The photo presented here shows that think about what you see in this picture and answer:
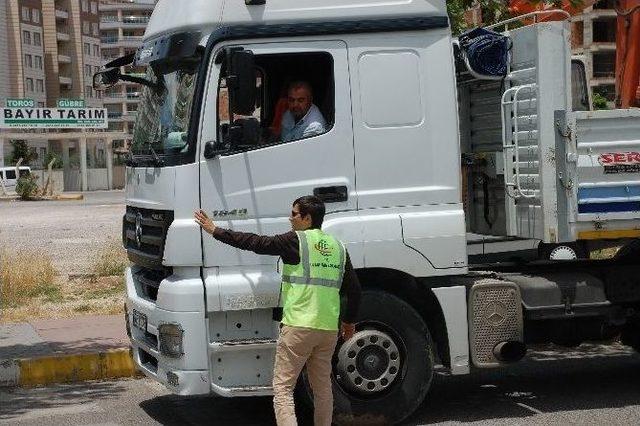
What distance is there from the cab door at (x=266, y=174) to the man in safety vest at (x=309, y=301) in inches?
22.4

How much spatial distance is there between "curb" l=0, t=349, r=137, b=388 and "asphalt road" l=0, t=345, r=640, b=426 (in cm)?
18

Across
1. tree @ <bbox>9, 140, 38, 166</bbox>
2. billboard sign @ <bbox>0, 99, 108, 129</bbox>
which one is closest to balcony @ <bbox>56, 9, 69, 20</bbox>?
tree @ <bbox>9, 140, 38, 166</bbox>

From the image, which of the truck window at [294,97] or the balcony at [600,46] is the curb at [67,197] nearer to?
the balcony at [600,46]

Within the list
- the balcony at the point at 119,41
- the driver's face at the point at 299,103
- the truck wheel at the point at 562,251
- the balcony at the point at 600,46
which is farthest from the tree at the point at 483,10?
the balcony at the point at 119,41

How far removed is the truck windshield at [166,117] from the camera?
294 inches

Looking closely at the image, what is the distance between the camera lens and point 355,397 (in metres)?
7.62

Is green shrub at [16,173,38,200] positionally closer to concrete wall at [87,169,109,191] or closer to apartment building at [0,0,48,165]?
concrete wall at [87,169,109,191]

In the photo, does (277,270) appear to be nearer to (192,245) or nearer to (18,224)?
(192,245)

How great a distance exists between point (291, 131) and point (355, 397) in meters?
1.97

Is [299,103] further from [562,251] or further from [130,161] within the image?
[562,251]

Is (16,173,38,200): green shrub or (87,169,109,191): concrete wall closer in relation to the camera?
(16,173,38,200): green shrub

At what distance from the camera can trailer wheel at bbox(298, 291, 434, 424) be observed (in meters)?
7.56

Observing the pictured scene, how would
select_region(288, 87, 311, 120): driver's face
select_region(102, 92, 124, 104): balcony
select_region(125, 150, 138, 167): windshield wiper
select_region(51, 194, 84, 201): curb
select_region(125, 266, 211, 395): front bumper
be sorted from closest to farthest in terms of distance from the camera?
select_region(125, 266, 211, 395): front bumper
select_region(288, 87, 311, 120): driver's face
select_region(125, 150, 138, 167): windshield wiper
select_region(51, 194, 84, 201): curb
select_region(102, 92, 124, 104): balcony

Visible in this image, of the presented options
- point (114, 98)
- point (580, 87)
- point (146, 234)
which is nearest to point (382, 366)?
point (146, 234)
